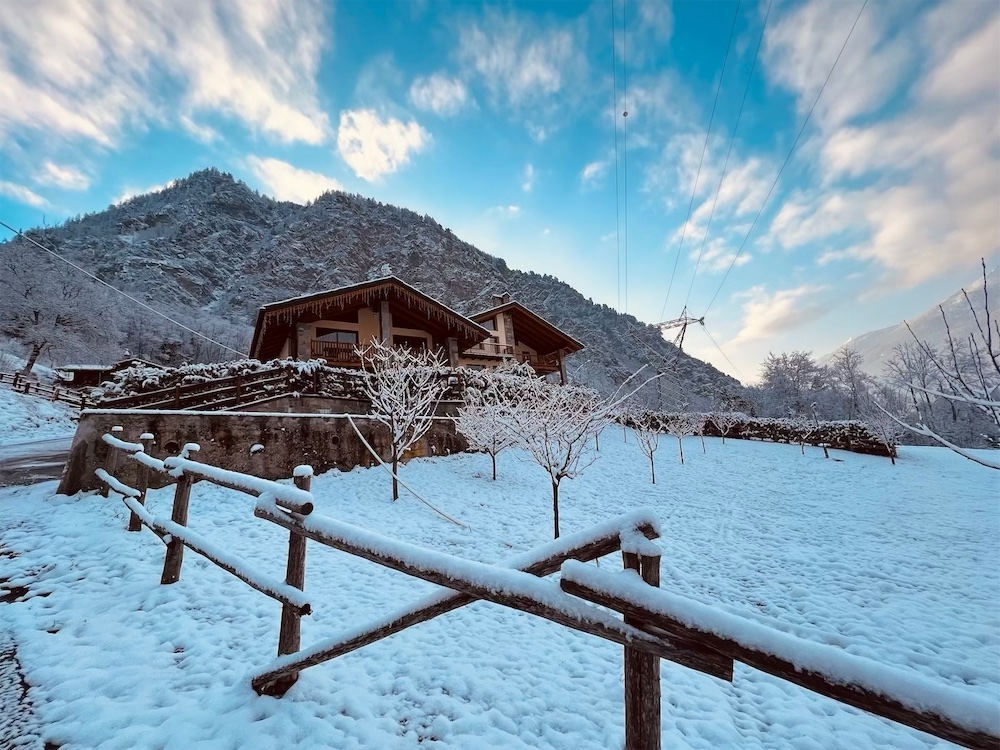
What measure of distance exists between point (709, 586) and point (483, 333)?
1663 cm

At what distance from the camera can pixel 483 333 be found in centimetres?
2172

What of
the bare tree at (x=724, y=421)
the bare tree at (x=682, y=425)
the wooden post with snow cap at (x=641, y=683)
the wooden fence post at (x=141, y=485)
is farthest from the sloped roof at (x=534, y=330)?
the wooden post with snow cap at (x=641, y=683)

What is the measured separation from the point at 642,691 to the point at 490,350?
25.9 metres

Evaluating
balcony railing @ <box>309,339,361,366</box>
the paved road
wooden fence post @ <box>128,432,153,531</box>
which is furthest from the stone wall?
balcony railing @ <box>309,339,361,366</box>

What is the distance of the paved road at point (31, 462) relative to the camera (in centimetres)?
917

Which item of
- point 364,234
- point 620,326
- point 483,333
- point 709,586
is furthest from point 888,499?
point 364,234

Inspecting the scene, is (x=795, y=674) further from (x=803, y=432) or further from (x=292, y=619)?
(x=803, y=432)

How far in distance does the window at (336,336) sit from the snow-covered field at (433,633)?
11.2m

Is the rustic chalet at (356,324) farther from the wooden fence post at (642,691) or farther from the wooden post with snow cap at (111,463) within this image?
the wooden fence post at (642,691)

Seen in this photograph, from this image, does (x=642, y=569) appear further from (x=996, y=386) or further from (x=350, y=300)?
(x=350, y=300)

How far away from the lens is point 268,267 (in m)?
76.9

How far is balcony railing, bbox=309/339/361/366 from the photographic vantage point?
19.1 metres

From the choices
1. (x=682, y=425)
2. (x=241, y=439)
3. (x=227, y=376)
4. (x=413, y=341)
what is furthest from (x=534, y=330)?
(x=241, y=439)

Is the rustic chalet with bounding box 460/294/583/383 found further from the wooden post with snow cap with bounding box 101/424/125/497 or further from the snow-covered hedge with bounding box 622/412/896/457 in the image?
the wooden post with snow cap with bounding box 101/424/125/497
